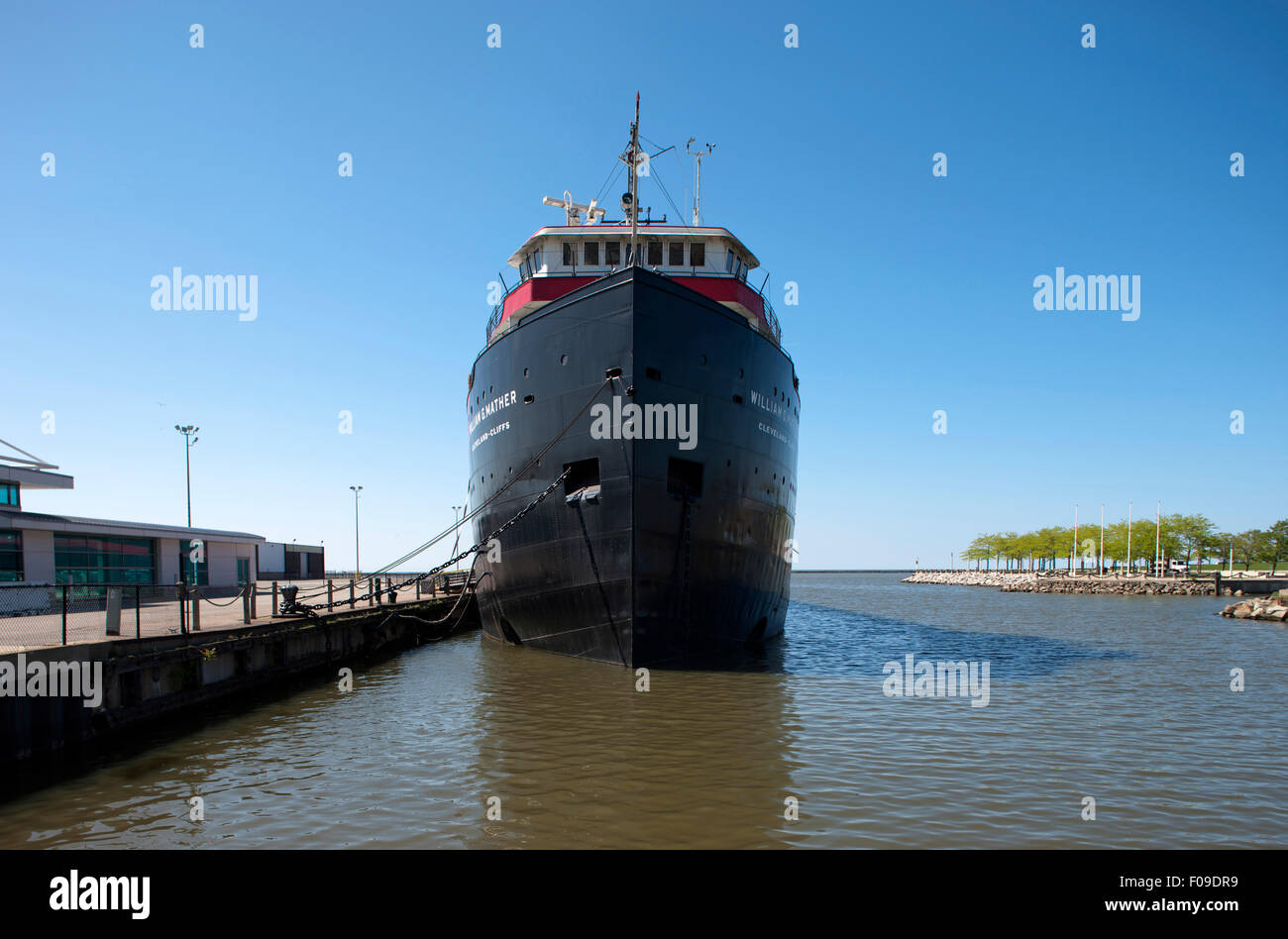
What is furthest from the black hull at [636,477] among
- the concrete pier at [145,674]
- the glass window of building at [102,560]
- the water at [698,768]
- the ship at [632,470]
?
the glass window of building at [102,560]

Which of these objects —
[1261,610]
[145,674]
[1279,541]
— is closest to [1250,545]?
[1279,541]

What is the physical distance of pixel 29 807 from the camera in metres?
6.30

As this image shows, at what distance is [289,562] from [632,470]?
1844 inches

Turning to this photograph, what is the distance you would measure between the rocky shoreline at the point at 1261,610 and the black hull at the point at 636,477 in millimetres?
28555

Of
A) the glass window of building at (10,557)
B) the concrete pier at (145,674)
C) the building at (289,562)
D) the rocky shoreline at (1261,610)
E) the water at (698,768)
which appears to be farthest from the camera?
the building at (289,562)

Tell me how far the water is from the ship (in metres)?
1.19

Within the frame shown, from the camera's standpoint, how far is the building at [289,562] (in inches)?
1852

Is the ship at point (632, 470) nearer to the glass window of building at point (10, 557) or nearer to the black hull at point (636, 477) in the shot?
the black hull at point (636, 477)

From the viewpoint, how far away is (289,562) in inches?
1984

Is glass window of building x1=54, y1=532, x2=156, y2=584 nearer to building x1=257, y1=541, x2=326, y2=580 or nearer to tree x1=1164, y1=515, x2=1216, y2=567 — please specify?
building x1=257, y1=541, x2=326, y2=580
